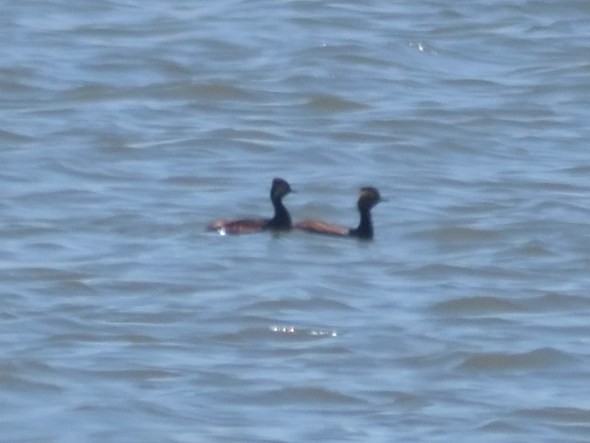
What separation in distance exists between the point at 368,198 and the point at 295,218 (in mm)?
777

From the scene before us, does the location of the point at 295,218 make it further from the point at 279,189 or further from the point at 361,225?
the point at 361,225

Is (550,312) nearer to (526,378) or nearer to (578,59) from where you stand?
(526,378)

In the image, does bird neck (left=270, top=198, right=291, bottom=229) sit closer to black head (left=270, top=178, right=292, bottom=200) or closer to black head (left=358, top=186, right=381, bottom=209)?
black head (left=270, top=178, right=292, bottom=200)

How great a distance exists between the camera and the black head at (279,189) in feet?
46.1

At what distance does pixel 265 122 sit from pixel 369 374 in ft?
21.7

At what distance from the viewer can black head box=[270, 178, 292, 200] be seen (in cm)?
1404

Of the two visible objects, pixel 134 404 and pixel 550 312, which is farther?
pixel 550 312

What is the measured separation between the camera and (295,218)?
14695 mm

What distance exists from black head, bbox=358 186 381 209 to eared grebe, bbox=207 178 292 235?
0.41 m

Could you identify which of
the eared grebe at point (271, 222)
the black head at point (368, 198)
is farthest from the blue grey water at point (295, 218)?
the black head at point (368, 198)

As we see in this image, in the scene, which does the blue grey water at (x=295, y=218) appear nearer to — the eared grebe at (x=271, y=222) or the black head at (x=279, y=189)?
the eared grebe at (x=271, y=222)

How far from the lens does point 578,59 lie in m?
19.9

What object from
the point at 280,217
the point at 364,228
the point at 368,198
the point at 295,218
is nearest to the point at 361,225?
the point at 364,228

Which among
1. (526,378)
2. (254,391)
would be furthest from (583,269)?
(254,391)
